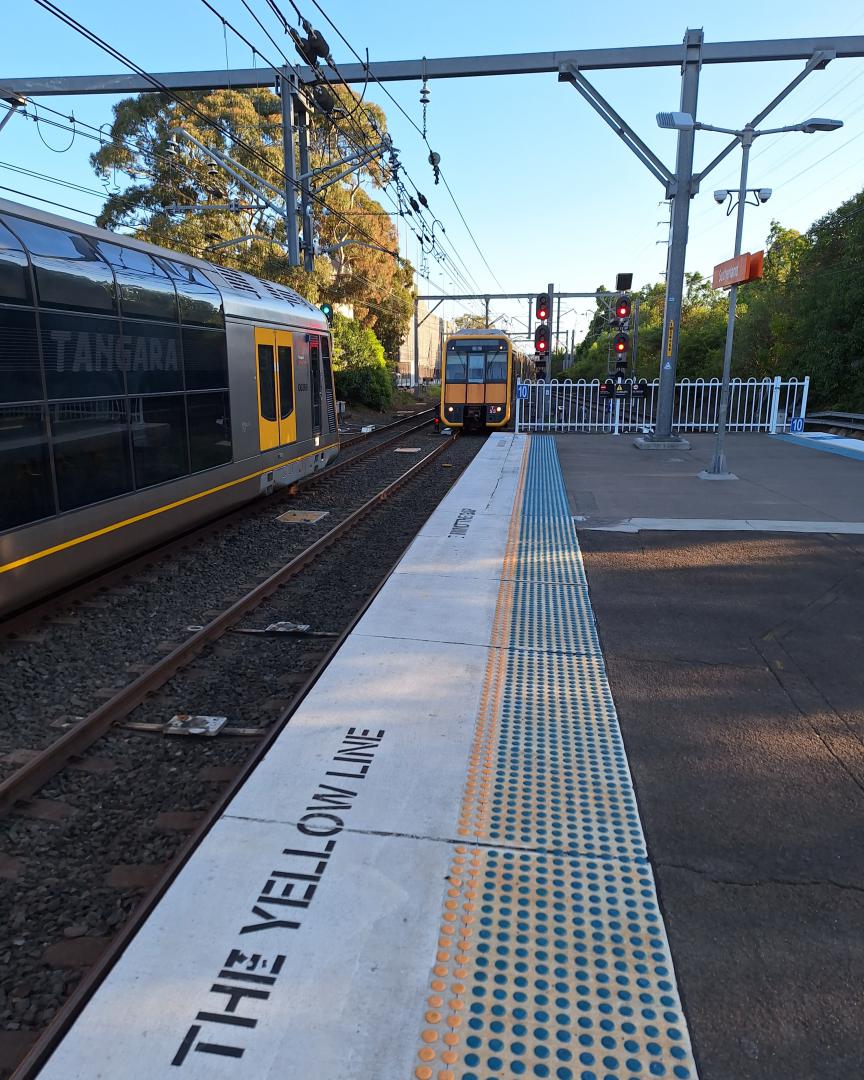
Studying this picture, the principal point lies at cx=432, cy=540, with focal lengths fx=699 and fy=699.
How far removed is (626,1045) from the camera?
2240 mm

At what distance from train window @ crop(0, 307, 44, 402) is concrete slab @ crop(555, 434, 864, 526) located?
7.07 m

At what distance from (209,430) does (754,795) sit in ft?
23.9

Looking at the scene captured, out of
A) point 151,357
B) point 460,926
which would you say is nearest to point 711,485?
point 151,357

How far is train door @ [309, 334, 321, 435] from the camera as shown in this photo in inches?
484

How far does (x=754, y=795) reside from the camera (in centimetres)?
360

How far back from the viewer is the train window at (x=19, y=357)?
5.27 meters

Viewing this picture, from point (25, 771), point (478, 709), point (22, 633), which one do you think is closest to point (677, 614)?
point (478, 709)

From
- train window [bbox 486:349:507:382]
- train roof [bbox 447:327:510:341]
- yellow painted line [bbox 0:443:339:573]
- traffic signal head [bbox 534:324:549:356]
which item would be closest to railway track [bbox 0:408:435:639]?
yellow painted line [bbox 0:443:339:573]

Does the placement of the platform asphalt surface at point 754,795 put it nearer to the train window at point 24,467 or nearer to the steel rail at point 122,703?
the steel rail at point 122,703

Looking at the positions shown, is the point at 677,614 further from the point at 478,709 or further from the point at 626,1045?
the point at 626,1045

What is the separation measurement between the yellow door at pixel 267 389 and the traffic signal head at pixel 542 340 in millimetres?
13663

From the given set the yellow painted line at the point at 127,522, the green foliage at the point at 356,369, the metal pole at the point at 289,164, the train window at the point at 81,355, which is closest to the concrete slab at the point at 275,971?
the yellow painted line at the point at 127,522

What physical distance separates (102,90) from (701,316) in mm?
50157

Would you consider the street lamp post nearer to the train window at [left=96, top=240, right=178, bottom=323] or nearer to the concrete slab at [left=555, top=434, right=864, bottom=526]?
the concrete slab at [left=555, top=434, right=864, bottom=526]
